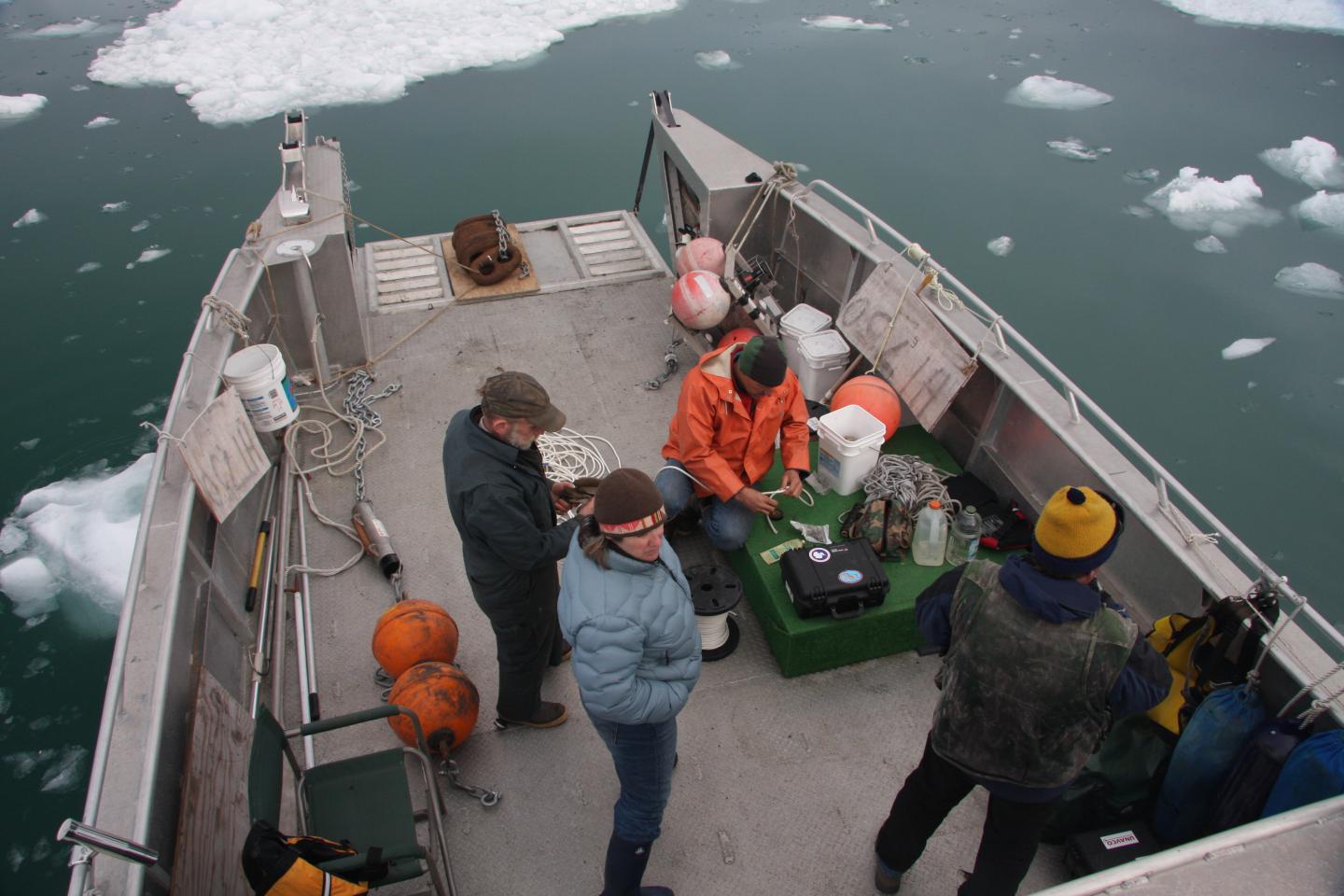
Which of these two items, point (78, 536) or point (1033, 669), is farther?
point (78, 536)

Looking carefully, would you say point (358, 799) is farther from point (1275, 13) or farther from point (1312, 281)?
point (1275, 13)

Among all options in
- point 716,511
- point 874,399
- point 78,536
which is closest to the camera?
point 716,511

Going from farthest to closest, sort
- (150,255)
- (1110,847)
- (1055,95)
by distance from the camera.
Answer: (1055,95), (150,255), (1110,847)

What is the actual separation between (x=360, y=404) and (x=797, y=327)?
243 cm

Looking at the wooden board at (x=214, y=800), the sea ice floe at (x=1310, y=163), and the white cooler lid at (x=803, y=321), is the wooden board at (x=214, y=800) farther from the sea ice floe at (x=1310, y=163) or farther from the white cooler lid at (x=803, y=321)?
the sea ice floe at (x=1310, y=163)

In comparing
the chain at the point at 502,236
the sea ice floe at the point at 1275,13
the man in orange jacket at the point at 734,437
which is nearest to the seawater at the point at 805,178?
the sea ice floe at the point at 1275,13

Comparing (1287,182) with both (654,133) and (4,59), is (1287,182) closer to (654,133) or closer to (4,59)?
(654,133)

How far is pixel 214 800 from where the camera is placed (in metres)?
2.20

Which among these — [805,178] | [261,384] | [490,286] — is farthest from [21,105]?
[261,384]

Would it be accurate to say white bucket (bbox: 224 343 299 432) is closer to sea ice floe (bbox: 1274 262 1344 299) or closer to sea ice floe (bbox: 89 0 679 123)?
sea ice floe (bbox: 1274 262 1344 299)

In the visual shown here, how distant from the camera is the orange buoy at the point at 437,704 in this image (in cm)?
283

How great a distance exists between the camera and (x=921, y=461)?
12.5 feet

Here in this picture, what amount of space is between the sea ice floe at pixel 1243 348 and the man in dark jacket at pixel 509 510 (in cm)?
803

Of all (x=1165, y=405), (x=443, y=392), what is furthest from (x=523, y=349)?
(x=1165, y=405)
